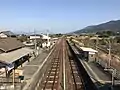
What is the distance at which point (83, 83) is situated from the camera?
21.8 meters

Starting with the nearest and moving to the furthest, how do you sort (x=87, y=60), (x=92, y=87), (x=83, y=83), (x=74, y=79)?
(x=92, y=87), (x=83, y=83), (x=74, y=79), (x=87, y=60)

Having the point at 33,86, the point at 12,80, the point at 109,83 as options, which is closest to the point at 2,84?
the point at 12,80

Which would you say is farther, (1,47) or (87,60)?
(87,60)

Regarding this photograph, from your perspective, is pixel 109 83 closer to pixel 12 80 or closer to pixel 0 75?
pixel 12 80

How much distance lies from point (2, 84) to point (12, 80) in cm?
93

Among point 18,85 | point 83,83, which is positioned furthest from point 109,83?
point 18,85

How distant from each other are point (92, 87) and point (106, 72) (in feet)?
20.2

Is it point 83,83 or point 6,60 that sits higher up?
point 6,60

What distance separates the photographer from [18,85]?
19766mm

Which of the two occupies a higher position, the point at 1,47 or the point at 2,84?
the point at 1,47

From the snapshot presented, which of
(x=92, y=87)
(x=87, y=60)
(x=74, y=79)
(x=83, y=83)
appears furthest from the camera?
(x=87, y=60)

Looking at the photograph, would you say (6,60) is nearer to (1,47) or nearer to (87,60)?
(1,47)

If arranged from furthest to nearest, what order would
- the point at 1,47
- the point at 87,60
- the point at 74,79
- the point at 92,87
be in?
the point at 87,60
the point at 1,47
the point at 74,79
the point at 92,87

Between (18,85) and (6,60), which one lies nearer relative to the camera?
(18,85)
